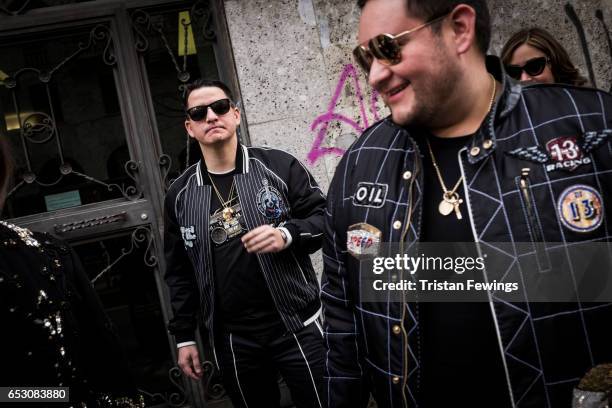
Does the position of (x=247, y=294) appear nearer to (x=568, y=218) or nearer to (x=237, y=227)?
(x=237, y=227)

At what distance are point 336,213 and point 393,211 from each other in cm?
26

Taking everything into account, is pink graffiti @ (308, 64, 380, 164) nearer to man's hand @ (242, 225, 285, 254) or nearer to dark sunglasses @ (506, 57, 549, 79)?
dark sunglasses @ (506, 57, 549, 79)

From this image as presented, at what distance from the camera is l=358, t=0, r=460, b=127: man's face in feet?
5.75

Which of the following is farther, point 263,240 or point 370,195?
point 263,240

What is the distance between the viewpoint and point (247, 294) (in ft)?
10.6

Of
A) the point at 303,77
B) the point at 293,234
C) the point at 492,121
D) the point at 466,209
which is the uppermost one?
the point at 303,77

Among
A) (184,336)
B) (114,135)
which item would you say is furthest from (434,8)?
(114,135)

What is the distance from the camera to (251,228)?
330 centimetres

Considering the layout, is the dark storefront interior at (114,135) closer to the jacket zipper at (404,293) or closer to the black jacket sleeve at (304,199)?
the black jacket sleeve at (304,199)

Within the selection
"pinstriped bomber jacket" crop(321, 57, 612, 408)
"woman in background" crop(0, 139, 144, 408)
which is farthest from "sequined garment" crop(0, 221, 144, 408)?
"pinstriped bomber jacket" crop(321, 57, 612, 408)

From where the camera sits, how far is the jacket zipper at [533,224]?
64.1 inches

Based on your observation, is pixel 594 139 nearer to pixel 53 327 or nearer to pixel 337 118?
pixel 53 327

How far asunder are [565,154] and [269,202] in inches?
79.5

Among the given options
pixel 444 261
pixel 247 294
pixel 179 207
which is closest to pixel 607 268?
pixel 444 261
